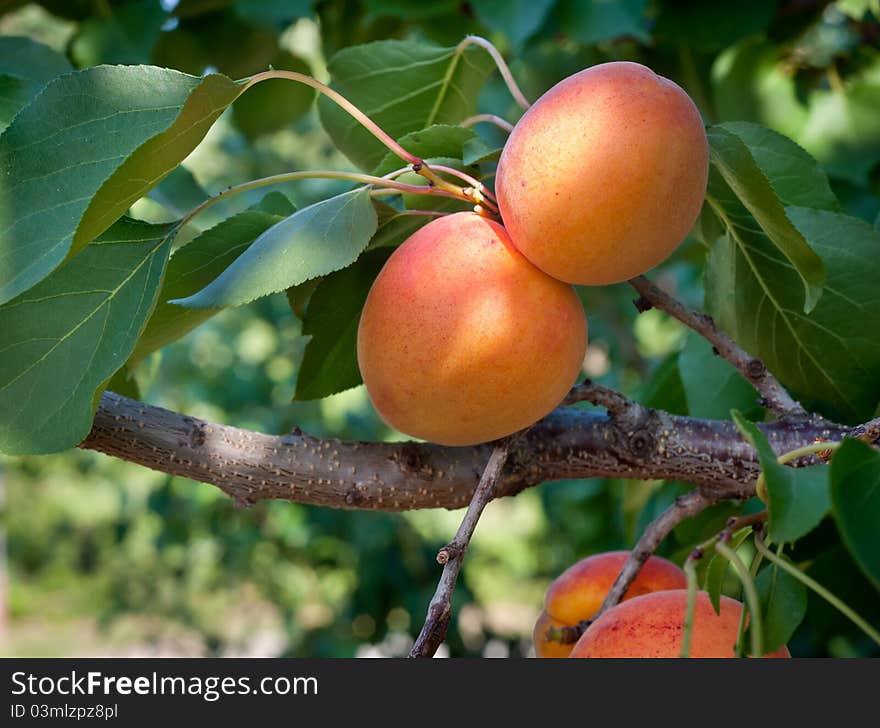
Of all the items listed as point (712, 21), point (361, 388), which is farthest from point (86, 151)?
point (361, 388)

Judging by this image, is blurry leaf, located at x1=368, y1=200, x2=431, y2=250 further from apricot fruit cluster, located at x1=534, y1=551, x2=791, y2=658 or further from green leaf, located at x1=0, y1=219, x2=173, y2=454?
apricot fruit cluster, located at x1=534, y1=551, x2=791, y2=658

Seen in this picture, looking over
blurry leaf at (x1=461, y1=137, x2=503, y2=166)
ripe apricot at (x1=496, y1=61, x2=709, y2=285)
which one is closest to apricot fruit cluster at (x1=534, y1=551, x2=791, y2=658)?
ripe apricot at (x1=496, y1=61, x2=709, y2=285)

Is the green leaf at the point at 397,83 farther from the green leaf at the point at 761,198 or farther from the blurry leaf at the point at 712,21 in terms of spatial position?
the blurry leaf at the point at 712,21

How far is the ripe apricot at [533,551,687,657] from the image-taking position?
0.79 metres

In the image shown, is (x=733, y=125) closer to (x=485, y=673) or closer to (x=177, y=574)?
(x=485, y=673)

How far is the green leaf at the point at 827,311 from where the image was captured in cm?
79

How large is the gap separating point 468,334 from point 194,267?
0.22 m

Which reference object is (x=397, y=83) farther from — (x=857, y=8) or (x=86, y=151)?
(x=857, y=8)

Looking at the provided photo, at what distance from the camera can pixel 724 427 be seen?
0.75 m

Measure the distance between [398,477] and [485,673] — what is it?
0.23 metres

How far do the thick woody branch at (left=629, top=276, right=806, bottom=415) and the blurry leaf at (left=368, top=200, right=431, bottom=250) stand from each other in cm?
17

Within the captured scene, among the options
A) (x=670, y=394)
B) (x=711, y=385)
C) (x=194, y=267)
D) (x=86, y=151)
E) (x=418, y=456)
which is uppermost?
(x=86, y=151)

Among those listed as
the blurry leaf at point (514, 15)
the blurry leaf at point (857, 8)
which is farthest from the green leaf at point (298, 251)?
the blurry leaf at point (857, 8)

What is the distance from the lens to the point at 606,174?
0.57 metres
